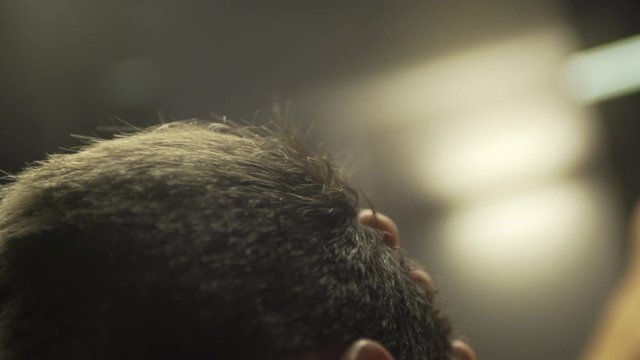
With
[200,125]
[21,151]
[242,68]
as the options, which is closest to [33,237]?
[200,125]

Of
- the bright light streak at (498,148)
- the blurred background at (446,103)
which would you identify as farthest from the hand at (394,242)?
the bright light streak at (498,148)

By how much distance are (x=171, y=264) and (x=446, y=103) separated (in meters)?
1.39

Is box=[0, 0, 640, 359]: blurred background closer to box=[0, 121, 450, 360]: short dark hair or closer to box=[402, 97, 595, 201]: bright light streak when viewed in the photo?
box=[402, 97, 595, 201]: bright light streak

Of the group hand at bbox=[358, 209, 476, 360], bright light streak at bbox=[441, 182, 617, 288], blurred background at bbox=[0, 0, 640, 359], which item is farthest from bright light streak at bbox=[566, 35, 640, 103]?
hand at bbox=[358, 209, 476, 360]

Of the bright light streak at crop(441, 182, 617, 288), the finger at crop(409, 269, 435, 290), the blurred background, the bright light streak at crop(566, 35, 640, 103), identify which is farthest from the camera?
the bright light streak at crop(441, 182, 617, 288)

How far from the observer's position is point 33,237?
16.5 inches

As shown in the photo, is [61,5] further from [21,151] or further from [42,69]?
[21,151]

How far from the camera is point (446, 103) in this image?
Answer: 175 centimetres

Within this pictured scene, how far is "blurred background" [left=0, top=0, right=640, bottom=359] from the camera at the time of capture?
141 centimetres

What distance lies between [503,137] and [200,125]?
1.29 m

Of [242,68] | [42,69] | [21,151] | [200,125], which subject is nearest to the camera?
[200,125]

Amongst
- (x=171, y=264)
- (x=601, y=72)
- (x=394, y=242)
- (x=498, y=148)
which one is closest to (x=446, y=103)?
(x=498, y=148)

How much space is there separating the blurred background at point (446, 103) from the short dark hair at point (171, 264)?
0.93 m

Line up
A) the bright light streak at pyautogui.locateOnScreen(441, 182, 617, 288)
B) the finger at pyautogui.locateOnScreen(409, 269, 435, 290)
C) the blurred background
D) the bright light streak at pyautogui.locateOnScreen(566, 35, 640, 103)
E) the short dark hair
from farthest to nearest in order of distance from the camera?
the bright light streak at pyautogui.locateOnScreen(441, 182, 617, 288)
the bright light streak at pyautogui.locateOnScreen(566, 35, 640, 103)
the blurred background
the finger at pyautogui.locateOnScreen(409, 269, 435, 290)
the short dark hair
